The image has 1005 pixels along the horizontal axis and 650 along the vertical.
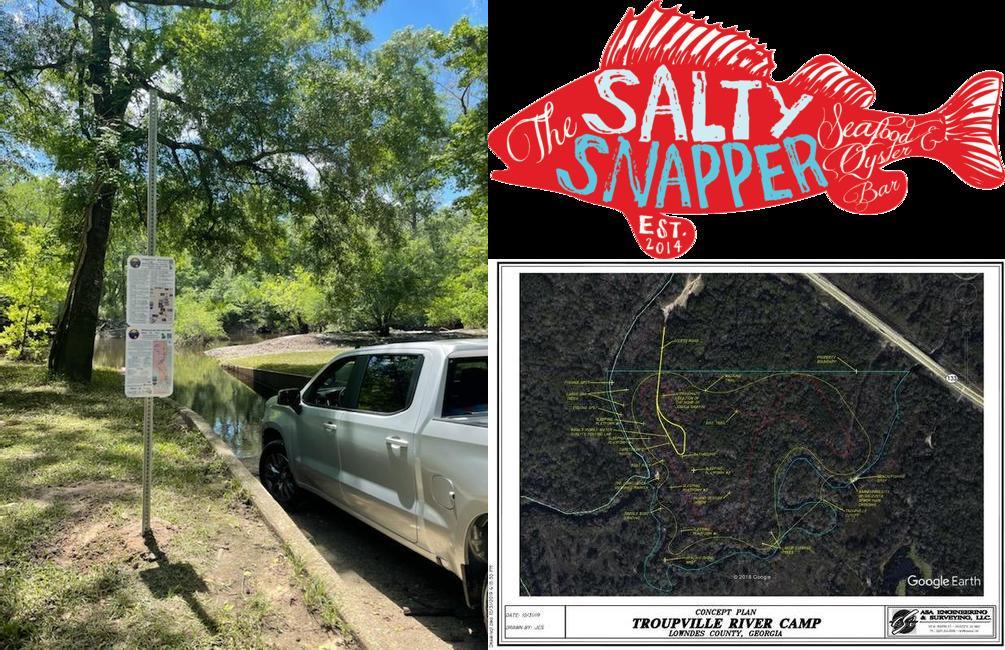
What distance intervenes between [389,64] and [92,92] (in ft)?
16.4

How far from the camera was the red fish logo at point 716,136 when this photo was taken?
6.55 ft

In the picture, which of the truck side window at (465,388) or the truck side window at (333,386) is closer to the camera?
the truck side window at (465,388)

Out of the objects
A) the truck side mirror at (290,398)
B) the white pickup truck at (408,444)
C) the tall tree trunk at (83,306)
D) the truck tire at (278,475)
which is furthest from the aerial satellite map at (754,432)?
the tall tree trunk at (83,306)

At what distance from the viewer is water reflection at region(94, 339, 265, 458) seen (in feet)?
32.5

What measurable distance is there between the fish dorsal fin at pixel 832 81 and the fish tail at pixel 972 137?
250mm

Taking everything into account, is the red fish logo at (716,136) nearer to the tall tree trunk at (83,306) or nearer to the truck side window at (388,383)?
the truck side window at (388,383)

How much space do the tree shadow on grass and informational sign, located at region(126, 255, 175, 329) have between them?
4.44ft

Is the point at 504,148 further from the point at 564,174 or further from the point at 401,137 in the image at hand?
the point at 401,137

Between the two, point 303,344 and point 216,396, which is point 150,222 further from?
point 303,344

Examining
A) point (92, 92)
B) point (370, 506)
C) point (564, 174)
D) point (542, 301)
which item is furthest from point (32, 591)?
point (92, 92)

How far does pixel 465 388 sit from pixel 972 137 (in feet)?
8.08

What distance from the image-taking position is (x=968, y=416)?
1.98 m

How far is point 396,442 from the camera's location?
362cm

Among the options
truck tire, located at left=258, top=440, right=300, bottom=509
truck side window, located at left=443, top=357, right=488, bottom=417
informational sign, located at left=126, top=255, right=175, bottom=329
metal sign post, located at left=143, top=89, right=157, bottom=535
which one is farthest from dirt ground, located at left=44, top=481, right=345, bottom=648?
informational sign, located at left=126, top=255, right=175, bottom=329
